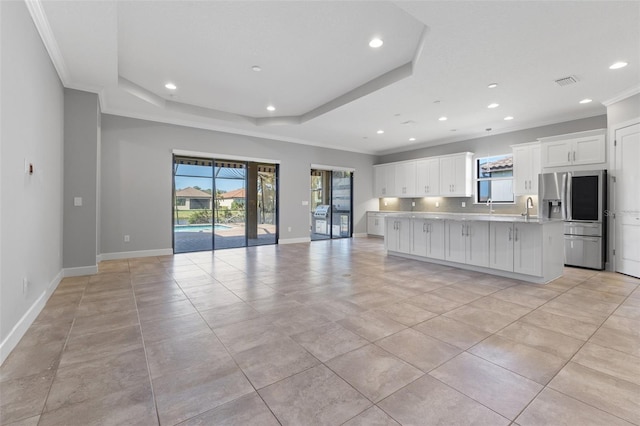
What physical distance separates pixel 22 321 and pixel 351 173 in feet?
28.3

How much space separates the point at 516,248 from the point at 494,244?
12.3 inches

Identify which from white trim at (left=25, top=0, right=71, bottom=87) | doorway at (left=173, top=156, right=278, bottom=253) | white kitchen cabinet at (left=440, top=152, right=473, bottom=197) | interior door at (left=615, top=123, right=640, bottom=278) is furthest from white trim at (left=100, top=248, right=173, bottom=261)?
interior door at (left=615, top=123, right=640, bottom=278)

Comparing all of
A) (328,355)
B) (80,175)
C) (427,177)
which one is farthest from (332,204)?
(328,355)

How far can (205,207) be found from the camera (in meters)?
7.20

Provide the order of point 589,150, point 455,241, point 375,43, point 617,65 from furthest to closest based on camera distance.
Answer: point 589,150 < point 455,241 < point 617,65 < point 375,43

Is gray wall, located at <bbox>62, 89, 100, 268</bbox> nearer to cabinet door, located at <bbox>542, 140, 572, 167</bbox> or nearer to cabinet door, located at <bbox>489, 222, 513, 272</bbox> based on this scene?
cabinet door, located at <bbox>489, 222, 513, 272</bbox>

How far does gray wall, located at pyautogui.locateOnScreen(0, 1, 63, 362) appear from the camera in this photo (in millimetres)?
2196

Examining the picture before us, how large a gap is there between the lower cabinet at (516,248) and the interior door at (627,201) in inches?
74.8

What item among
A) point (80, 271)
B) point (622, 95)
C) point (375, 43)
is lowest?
point (80, 271)

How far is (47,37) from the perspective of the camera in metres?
3.19

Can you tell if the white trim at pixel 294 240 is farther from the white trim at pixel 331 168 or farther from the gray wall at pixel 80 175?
the gray wall at pixel 80 175

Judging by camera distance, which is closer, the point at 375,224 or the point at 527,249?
the point at 527,249

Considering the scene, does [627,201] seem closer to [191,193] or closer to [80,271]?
[191,193]

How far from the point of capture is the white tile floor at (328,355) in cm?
162
